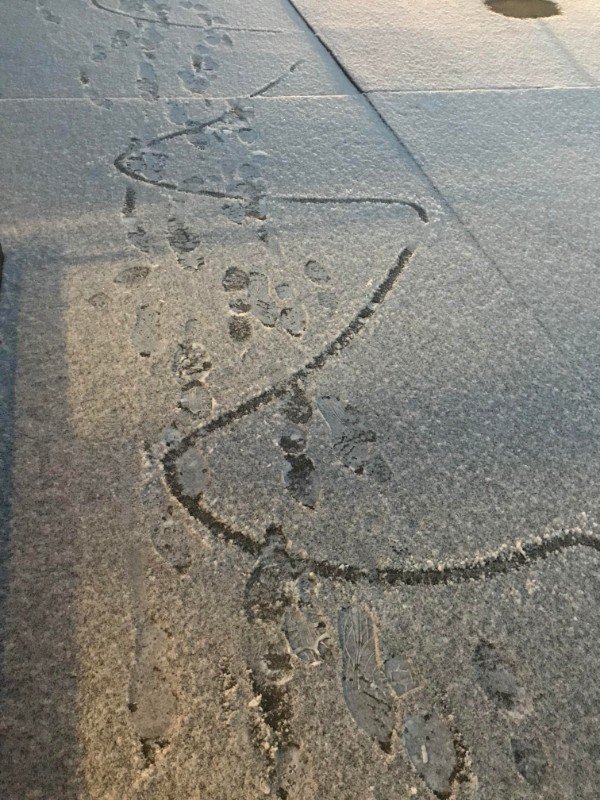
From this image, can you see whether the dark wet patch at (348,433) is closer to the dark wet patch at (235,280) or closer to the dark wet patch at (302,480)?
the dark wet patch at (302,480)

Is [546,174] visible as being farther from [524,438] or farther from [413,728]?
[413,728]

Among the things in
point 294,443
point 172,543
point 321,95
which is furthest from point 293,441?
point 321,95

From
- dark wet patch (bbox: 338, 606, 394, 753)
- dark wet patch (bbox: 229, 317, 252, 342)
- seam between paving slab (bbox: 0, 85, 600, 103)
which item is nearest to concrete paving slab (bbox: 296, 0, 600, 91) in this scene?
seam between paving slab (bbox: 0, 85, 600, 103)

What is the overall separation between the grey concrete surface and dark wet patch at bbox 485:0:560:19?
95 centimetres

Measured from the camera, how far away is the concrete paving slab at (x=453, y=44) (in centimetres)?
262

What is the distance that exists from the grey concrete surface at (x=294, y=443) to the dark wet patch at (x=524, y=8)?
95 cm

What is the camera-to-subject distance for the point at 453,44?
9.35 ft

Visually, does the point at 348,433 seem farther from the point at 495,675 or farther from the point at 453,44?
the point at 453,44

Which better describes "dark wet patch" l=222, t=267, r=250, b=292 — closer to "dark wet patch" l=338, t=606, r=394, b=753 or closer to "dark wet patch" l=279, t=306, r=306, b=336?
"dark wet patch" l=279, t=306, r=306, b=336

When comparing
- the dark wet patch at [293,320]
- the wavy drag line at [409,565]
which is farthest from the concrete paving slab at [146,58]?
the wavy drag line at [409,565]

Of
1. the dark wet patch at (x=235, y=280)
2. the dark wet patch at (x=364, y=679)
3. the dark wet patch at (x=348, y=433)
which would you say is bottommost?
the dark wet patch at (x=235, y=280)

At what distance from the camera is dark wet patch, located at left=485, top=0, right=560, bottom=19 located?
317 cm

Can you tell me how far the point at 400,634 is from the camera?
107 cm

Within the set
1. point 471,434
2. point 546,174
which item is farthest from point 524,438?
point 546,174
